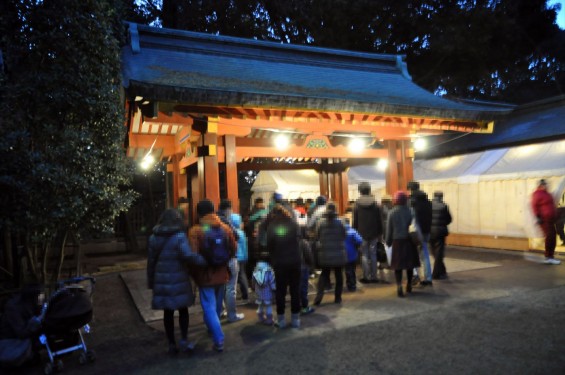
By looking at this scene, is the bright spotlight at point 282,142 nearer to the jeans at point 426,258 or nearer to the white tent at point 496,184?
the jeans at point 426,258

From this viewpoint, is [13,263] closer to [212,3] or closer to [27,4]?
[27,4]

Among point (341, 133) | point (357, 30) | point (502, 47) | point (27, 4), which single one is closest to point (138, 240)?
point (341, 133)

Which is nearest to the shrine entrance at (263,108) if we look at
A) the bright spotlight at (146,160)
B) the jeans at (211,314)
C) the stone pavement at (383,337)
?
the bright spotlight at (146,160)

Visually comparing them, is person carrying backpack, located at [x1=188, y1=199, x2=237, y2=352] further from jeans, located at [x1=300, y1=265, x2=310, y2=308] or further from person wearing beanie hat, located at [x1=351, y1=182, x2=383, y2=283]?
person wearing beanie hat, located at [x1=351, y1=182, x2=383, y2=283]

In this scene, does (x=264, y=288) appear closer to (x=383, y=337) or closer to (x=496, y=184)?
(x=383, y=337)

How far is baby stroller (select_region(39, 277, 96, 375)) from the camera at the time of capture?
414cm

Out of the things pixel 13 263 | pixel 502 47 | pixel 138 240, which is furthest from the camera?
pixel 502 47

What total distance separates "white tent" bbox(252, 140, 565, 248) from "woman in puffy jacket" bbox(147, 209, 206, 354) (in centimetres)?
847

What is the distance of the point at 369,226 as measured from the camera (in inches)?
290

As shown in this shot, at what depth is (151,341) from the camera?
494 centimetres

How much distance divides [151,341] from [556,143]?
35.8 ft

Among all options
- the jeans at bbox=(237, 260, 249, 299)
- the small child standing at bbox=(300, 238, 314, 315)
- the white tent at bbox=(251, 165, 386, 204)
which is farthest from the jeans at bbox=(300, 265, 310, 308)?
the white tent at bbox=(251, 165, 386, 204)

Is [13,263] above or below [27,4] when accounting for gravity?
below

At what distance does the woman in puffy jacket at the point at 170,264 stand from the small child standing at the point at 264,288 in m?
1.26
